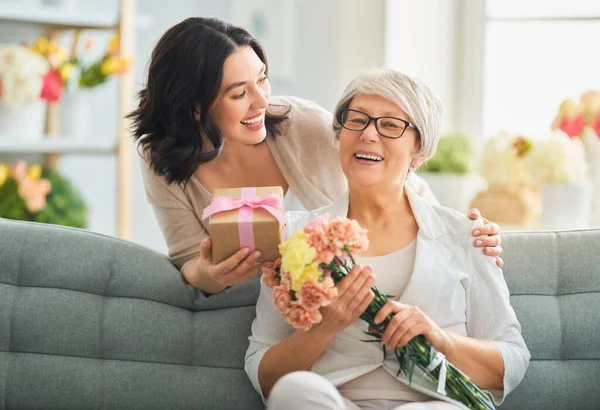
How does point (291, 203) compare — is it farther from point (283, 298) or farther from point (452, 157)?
point (452, 157)

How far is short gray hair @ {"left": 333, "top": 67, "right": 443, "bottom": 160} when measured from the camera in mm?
2000

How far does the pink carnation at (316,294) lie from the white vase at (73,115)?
2.31 m

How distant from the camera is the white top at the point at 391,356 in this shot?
1984mm

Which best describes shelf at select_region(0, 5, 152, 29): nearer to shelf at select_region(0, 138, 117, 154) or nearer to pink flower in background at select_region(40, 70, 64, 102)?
pink flower in background at select_region(40, 70, 64, 102)

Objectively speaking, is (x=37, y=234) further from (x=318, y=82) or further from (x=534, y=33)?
(x=534, y=33)

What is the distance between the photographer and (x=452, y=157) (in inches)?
142

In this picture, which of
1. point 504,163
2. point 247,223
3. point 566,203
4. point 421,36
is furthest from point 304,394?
point 421,36

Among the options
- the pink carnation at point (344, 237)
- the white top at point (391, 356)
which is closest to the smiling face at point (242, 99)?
the white top at point (391, 356)

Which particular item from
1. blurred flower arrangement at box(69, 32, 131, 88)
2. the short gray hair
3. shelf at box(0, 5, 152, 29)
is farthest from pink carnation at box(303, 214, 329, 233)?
shelf at box(0, 5, 152, 29)

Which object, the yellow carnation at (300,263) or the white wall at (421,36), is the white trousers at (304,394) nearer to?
the yellow carnation at (300,263)

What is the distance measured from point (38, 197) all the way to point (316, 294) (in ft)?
6.37

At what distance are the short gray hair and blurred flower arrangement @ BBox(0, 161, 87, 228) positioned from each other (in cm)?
165

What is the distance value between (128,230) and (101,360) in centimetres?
175

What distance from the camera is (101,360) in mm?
2277
